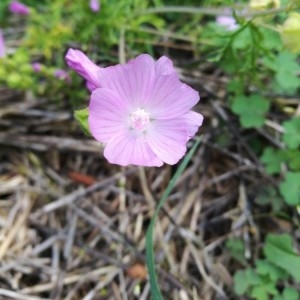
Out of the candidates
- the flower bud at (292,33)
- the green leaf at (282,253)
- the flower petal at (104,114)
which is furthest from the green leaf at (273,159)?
the flower petal at (104,114)

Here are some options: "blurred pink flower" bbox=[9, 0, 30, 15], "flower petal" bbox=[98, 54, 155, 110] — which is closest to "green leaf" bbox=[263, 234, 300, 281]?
"flower petal" bbox=[98, 54, 155, 110]

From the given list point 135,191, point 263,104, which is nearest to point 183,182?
point 135,191

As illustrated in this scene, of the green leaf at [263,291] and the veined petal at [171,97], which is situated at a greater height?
the veined petal at [171,97]

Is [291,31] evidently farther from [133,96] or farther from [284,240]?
[284,240]

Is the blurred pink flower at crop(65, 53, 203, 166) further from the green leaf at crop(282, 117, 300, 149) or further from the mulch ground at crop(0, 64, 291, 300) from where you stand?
the green leaf at crop(282, 117, 300, 149)

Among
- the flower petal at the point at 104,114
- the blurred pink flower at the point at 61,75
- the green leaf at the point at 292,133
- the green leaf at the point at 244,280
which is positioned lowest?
the green leaf at the point at 244,280

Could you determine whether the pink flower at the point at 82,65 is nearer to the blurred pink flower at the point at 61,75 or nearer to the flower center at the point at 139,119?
the flower center at the point at 139,119
